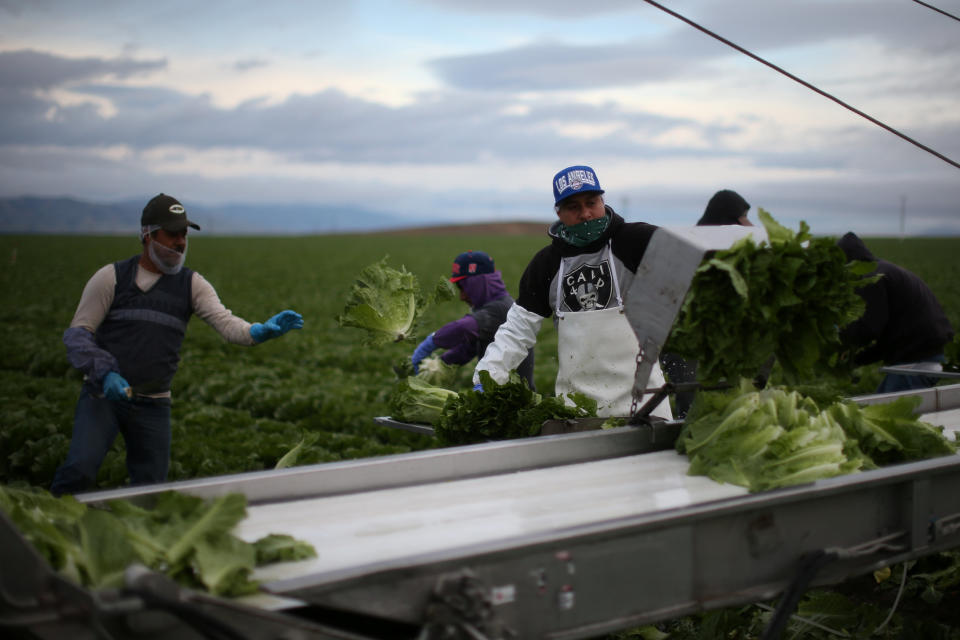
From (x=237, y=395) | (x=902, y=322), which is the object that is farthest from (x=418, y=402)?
(x=237, y=395)

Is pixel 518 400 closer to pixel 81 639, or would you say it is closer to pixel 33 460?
pixel 81 639

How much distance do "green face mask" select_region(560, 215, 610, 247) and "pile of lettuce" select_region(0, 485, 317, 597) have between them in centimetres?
259

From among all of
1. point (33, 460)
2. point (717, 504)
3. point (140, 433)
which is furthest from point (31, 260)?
point (717, 504)

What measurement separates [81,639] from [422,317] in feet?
14.9

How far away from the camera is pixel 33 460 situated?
7.69 metres

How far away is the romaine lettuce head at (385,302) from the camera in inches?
240

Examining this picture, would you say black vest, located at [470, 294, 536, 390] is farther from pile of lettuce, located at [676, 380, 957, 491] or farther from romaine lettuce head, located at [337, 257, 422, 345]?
pile of lettuce, located at [676, 380, 957, 491]

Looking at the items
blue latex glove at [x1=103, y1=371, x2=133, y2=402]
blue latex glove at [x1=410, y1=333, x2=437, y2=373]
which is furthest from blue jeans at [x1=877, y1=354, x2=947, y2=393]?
blue latex glove at [x1=103, y1=371, x2=133, y2=402]

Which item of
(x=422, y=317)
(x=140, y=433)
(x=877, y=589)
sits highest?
(x=422, y=317)

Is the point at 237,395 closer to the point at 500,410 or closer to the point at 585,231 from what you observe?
the point at 500,410

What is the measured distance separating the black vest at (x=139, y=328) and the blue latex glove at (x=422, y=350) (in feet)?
6.46

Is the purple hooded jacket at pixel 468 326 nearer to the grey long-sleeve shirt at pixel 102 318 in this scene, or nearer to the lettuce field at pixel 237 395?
the lettuce field at pixel 237 395

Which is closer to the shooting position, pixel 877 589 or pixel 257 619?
pixel 257 619

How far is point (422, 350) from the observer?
6.39 m
